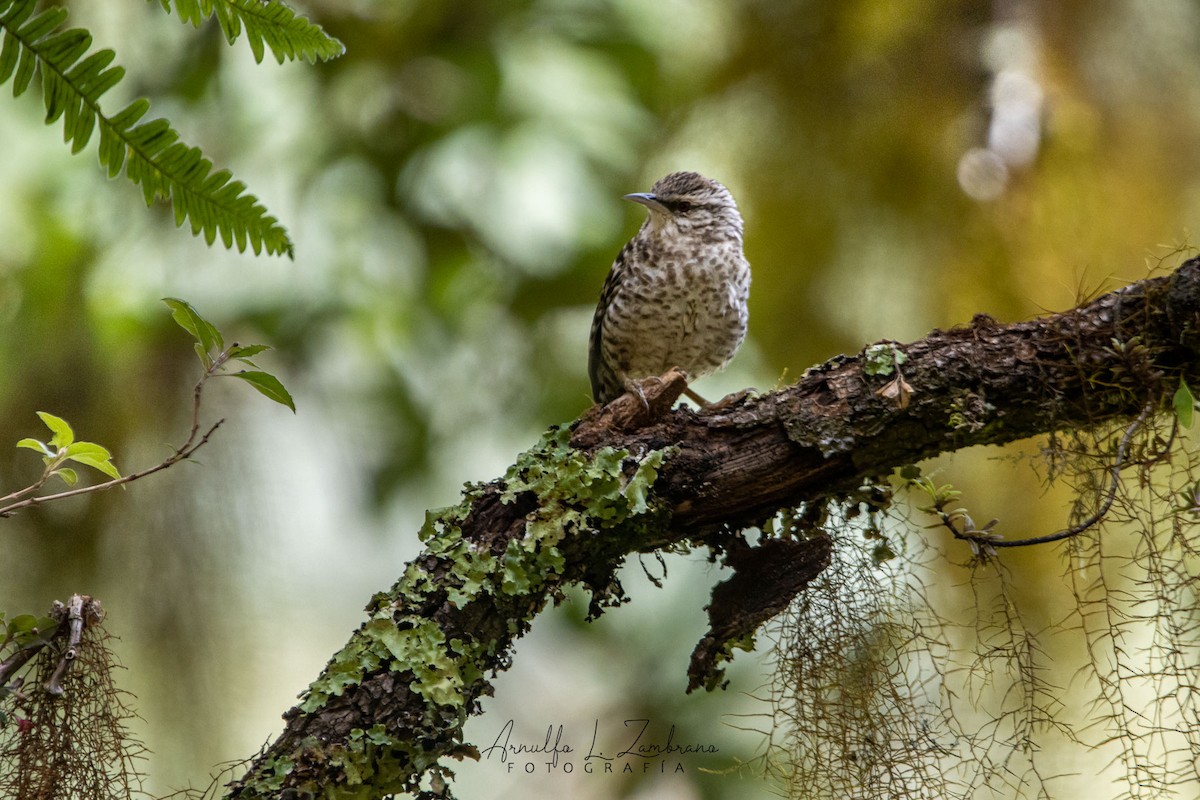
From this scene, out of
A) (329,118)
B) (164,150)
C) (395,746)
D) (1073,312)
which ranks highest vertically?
(329,118)

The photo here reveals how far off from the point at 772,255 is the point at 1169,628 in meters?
2.08

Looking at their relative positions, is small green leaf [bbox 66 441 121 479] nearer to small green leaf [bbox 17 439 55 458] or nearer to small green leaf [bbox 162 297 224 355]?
small green leaf [bbox 17 439 55 458]

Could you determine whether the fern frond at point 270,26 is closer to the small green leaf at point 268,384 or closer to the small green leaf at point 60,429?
the small green leaf at point 268,384

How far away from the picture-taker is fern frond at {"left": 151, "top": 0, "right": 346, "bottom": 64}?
1.51 meters

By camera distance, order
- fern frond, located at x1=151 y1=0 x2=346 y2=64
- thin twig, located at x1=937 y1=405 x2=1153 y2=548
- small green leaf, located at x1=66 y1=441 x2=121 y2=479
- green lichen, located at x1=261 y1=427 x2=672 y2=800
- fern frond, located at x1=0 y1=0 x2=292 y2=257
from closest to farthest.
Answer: fern frond, located at x1=0 y1=0 x2=292 y2=257, fern frond, located at x1=151 y1=0 x2=346 y2=64, small green leaf, located at x1=66 y1=441 x2=121 y2=479, green lichen, located at x1=261 y1=427 x2=672 y2=800, thin twig, located at x1=937 y1=405 x2=1153 y2=548

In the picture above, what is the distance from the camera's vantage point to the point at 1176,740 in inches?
77.7

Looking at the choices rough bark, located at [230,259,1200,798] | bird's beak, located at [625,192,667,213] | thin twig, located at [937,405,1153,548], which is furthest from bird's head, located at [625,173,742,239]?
thin twig, located at [937,405,1153,548]

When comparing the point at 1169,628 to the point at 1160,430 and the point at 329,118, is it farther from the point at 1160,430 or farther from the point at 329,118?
the point at 329,118

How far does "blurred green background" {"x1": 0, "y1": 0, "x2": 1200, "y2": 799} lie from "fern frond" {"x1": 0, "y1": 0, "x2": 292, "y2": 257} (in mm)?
1291

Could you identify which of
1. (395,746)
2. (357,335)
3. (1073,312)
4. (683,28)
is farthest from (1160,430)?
(357,335)

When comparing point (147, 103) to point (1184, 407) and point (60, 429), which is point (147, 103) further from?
point (1184, 407)

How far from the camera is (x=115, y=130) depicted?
1.44m

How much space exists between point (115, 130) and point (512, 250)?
2.94 m

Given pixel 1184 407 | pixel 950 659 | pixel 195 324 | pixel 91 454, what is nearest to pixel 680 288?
pixel 950 659
